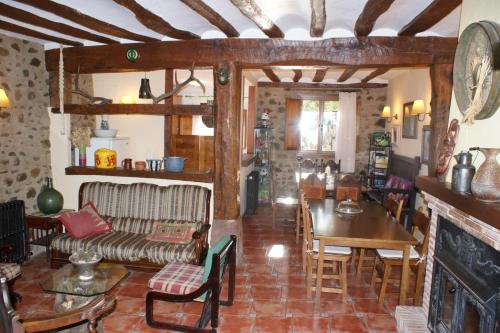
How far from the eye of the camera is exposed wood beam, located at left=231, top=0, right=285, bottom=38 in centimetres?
294

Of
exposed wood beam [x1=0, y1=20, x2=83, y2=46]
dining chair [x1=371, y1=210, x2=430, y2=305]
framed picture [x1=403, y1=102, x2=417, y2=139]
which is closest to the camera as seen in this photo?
dining chair [x1=371, y1=210, x2=430, y2=305]

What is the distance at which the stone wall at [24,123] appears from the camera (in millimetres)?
4344

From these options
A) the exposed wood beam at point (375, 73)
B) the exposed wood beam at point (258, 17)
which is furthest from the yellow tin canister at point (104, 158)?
the exposed wood beam at point (375, 73)

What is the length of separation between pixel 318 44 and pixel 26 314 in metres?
4.07

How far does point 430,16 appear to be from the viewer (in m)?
3.29

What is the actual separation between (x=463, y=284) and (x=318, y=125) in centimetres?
632

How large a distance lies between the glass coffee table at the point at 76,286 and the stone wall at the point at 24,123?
1962 millimetres

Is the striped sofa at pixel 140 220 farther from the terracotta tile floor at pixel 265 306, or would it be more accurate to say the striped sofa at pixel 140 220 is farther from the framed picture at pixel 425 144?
the framed picture at pixel 425 144

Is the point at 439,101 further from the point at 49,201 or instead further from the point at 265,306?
the point at 49,201

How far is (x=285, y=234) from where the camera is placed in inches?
230

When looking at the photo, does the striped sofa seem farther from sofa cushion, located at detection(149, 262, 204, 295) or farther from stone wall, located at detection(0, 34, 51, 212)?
stone wall, located at detection(0, 34, 51, 212)

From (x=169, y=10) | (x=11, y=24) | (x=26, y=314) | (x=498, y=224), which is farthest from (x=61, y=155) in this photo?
(x=498, y=224)

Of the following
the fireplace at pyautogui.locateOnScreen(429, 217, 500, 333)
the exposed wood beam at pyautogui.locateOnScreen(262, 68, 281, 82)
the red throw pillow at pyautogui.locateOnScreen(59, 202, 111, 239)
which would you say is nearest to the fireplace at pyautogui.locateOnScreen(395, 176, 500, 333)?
the fireplace at pyautogui.locateOnScreen(429, 217, 500, 333)

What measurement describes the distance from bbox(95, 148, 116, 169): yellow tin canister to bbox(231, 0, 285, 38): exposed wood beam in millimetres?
2631
